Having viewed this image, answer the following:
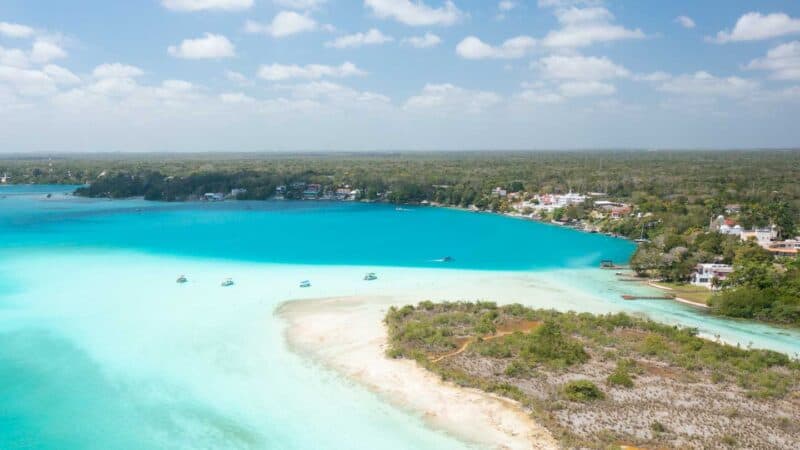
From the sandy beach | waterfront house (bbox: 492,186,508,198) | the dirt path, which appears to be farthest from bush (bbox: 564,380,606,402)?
waterfront house (bbox: 492,186,508,198)

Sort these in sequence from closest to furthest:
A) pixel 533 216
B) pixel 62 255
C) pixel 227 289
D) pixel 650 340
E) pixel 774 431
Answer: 1. pixel 774 431
2. pixel 650 340
3. pixel 227 289
4. pixel 62 255
5. pixel 533 216

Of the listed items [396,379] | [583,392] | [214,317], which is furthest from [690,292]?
[214,317]

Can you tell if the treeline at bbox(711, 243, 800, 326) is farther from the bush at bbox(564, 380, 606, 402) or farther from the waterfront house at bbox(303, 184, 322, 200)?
the waterfront house at bbox(303, 184, 322, 200)

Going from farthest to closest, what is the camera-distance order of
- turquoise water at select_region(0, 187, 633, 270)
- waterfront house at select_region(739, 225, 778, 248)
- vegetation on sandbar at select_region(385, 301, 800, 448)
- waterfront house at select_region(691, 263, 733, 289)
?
turquoise water at select_region(0, 187, 633, 270) → waterfront house at select_region(739, 225, 778, 248) → waterfront house at select_region(691, 263, 733, 289) → vegetation on sandbar at select_region(385, 301, 800, 448)

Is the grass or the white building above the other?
the white building

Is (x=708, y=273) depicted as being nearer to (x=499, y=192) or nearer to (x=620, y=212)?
(x=620, y=212)

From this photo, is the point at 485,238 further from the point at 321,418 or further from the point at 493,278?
the point at 321,418

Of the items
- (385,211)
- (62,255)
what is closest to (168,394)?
(62,255)

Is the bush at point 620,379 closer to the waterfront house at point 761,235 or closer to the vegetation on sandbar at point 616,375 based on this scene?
the vegetation on sandbar at point 616,375
